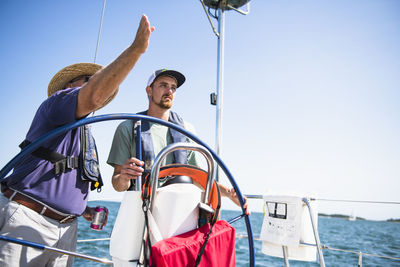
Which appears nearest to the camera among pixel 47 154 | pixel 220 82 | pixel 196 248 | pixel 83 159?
pixel 196 248

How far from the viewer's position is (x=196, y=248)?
919 mm

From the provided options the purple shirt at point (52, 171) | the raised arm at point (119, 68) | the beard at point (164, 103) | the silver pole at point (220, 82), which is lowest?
the purple shirt at point (52, 171)

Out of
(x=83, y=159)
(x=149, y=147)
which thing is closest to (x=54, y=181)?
(x=83, y=159)

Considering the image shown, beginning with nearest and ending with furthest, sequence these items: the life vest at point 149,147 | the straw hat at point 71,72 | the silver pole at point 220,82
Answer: the straw hat at point 71,72 → the life vest at point 149,147 → the silver pole at point 220,82

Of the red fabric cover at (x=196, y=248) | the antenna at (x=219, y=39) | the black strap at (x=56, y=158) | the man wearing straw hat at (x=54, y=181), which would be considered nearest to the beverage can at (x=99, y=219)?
the man wearing straw hat at (x=54, y=181)

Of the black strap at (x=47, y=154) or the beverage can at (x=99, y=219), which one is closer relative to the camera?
the black strap at (x=47, y=154)

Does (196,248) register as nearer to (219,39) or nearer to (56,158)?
(56,158)

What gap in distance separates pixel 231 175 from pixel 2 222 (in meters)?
1.10

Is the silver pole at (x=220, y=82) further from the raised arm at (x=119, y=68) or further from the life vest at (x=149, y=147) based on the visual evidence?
the raised arm at (x=119, y=68)

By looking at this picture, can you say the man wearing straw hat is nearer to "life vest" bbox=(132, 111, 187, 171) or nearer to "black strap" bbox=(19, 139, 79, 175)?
"black strap" bbox=(19, 139, 79, 175)

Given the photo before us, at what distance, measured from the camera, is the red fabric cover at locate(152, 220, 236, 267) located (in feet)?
2.72

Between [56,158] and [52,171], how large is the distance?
68 mm

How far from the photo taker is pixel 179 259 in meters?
0.86

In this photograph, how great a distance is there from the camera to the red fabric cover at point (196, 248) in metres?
0.83
